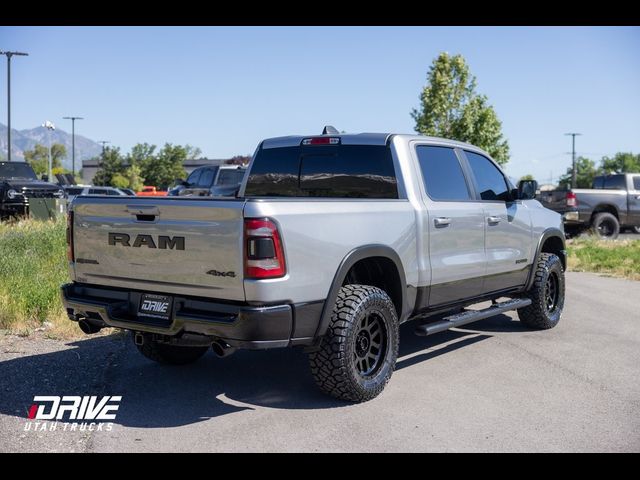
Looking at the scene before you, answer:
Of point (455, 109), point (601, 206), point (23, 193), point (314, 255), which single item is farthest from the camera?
point (455, 109)

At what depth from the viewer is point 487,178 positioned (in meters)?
7.13

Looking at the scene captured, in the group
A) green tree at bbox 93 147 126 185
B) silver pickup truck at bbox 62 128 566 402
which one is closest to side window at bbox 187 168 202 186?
silver pickup truck at bbox 62 128 566 402

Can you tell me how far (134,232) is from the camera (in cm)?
493

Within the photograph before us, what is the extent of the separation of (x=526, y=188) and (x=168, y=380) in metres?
4.13

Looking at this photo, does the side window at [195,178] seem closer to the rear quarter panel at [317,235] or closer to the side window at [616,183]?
the side window at [616,183]

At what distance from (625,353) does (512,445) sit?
9.91ft

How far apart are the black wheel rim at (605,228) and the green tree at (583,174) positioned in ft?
288

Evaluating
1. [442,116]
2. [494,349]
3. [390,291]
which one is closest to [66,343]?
[390,291]

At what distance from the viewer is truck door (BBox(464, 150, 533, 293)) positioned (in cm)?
681

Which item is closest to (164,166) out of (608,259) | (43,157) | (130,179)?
(130,179)

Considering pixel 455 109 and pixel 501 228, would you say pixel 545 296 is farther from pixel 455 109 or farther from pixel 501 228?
pixel 455 109

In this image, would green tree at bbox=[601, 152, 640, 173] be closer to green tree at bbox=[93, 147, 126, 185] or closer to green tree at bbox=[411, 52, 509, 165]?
green tree at bbox=[93, 147, 126, 185]

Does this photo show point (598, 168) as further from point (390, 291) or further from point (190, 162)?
point (390, 291)
